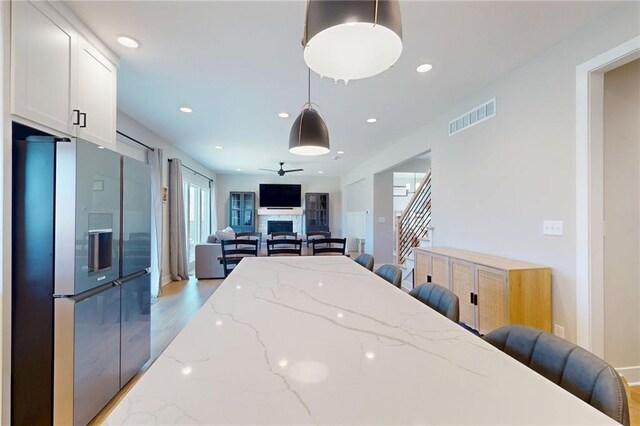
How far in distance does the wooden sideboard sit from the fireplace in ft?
23.1

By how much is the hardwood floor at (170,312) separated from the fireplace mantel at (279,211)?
3.86 metres

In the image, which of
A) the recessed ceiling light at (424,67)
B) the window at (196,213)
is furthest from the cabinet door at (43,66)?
the window at (196,213)

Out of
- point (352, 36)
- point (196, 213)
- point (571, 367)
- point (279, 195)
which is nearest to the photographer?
point (571, 367)

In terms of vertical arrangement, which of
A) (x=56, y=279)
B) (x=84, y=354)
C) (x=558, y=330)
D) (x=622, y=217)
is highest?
(x=622, y=217)

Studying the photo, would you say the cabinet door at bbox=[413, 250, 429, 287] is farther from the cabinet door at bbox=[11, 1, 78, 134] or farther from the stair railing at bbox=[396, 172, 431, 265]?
the cabinet door at bbox=[11, 1, 78, 134]

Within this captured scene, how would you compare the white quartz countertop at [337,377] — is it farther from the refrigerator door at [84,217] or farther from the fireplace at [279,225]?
the fireplace at [279,225]

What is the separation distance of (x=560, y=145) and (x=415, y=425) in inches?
102

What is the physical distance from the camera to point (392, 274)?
2.08m

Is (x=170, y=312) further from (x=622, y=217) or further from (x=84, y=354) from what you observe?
(x=622, y=217)

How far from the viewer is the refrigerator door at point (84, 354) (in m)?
1.60

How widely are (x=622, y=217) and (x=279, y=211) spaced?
7.98 m

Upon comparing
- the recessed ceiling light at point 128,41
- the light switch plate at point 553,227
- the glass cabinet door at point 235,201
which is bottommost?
the light switch plate at point 553,227

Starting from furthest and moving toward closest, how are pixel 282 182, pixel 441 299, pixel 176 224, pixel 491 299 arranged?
pixel 282 182 < pixel 176 224 < pixel 491 299 < pixel 441 299

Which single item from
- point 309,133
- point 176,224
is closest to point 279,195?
point 176,224
